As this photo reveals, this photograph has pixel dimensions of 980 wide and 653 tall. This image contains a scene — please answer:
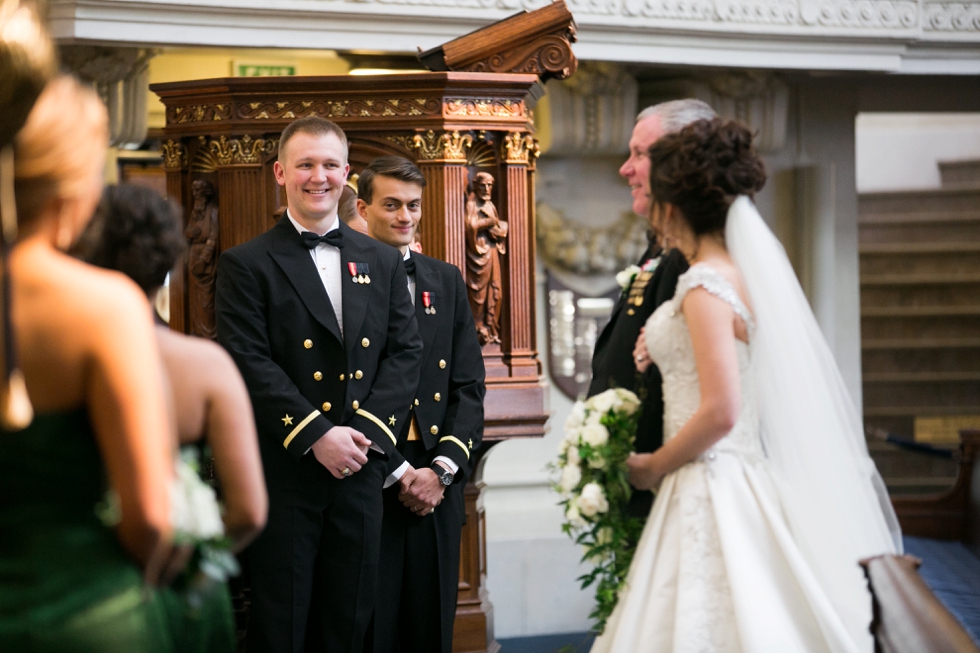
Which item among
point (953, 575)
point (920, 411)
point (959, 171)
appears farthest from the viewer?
point (959, 171)

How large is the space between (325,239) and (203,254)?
851 mm

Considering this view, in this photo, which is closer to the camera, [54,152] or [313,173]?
[54,152]

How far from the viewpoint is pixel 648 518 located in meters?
2.69

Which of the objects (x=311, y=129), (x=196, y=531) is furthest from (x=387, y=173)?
(x=196, y=531)

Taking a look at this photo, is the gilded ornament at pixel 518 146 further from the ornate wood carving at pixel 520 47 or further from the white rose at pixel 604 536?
the white rose at pixel 604 536

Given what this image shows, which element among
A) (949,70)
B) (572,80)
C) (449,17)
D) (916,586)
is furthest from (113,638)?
(949,70)

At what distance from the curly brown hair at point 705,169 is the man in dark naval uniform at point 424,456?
1.29 meters

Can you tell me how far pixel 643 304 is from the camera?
2.89 metres

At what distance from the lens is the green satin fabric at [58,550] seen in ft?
5.24

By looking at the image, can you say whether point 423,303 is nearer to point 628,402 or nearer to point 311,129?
point 311,129

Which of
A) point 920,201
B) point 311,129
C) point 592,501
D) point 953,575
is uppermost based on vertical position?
point 920,201

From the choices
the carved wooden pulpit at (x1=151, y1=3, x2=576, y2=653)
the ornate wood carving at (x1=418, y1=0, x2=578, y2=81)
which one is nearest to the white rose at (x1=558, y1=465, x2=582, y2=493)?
the carved wooden pulpit at (x1=151, y1=3, x2=576, y2=653)

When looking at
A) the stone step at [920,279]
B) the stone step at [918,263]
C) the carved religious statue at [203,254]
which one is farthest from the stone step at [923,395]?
the carved religious statue at [203,254]

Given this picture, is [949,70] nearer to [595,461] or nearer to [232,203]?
[232,203]
